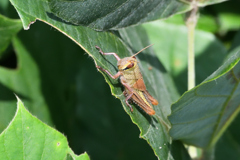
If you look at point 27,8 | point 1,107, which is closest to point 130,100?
point 27,8

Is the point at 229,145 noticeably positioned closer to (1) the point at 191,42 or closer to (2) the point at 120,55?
(1) the point at 191,42

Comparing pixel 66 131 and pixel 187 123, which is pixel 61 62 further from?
pixel 187 123

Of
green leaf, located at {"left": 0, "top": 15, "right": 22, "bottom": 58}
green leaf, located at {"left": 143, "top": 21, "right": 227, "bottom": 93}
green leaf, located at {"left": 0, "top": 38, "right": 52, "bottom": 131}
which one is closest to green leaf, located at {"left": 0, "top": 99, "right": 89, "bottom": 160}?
green leaf, located at {"left": 0, "top": 15, "right": 22, "bottom": 58}

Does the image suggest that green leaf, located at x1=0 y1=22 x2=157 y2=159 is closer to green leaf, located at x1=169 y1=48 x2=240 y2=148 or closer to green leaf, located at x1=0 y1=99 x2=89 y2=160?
green leaf, located at x1=169 y1=48 x2=240 y2=148

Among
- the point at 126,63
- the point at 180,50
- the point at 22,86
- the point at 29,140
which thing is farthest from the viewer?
the point at 180,50

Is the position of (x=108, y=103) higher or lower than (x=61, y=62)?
lower

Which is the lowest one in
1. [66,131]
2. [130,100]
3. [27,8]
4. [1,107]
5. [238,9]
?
[66,131]

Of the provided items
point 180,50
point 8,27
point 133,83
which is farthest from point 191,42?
point 180,50
